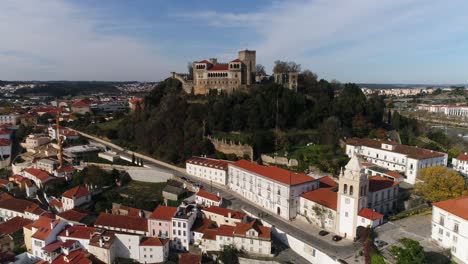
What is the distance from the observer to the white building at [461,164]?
1719 inches

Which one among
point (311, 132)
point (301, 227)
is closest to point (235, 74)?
point (311, 132)

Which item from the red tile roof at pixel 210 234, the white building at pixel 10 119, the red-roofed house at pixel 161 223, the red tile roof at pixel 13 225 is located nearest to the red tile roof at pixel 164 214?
the red-roofed house at pixel 161 223

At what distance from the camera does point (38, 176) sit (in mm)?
45562

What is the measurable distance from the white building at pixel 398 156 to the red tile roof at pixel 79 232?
27112 mm

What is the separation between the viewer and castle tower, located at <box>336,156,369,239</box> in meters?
27.8

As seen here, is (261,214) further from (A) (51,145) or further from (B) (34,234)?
(A) (51,145)

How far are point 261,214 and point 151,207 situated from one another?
1174 centimetres

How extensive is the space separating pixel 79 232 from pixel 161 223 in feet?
Result: 24.2

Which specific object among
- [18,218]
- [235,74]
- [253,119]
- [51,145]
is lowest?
[18,218]

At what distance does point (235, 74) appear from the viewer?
192ft

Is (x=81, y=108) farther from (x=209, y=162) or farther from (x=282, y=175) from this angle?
(x=282, y=175)

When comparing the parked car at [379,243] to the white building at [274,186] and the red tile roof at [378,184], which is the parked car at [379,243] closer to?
the red tile roof at [378,184]

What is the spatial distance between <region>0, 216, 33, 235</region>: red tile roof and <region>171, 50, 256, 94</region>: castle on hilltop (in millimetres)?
33640

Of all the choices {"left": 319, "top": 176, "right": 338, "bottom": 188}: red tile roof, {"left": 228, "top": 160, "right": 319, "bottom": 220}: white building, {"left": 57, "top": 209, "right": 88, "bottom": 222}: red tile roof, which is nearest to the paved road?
{"left": 228, "top": 160, "right": 319, "bottom": 220}: white building
